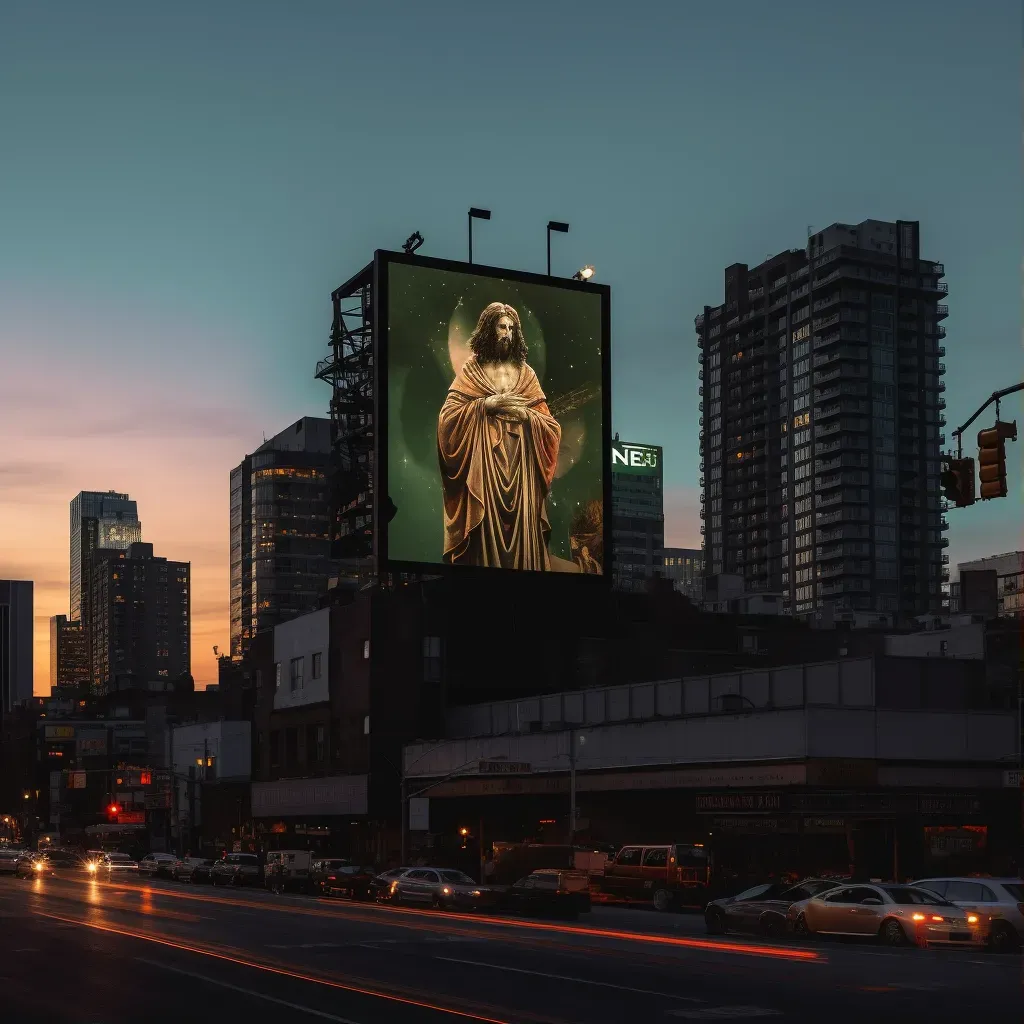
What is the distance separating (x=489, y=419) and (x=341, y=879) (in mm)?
24051

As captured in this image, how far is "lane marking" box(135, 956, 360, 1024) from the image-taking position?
2220cm

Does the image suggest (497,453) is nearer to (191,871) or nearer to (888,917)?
(191,871)

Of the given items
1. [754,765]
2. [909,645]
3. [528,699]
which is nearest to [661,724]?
[754,765]

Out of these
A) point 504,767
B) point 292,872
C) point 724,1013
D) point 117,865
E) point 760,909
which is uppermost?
point 504,767

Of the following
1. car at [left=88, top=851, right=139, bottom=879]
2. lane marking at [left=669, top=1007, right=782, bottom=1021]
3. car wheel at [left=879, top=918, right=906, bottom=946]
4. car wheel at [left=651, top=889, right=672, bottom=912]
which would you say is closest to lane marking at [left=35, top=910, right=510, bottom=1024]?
lane marking at [left=669, top=1007, right=782, bottom=1021]

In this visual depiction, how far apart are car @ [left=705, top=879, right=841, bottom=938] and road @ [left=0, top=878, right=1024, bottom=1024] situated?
1.02 m

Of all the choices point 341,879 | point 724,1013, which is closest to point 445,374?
point 341,879

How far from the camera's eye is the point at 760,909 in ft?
134

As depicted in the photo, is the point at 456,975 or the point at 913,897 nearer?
the point at 456,975

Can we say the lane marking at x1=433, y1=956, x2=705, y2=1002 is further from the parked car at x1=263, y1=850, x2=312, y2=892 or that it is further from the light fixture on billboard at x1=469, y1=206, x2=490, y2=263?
the light fixture on billboard at x1=469, y1=206, x2=490, y2=263

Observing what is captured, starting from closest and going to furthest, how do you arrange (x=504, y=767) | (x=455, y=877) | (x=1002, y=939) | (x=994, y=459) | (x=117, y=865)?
(x=994, y=459)
(x=1002, y=939)
(x=455, y=877)
(x=504, y=767)
(x=117, y=865)

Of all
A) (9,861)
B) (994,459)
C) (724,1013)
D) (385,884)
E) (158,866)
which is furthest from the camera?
(158,866)

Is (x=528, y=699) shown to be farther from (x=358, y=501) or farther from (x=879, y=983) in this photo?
(x=879, y=983)

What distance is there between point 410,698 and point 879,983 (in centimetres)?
5565
